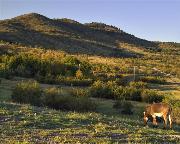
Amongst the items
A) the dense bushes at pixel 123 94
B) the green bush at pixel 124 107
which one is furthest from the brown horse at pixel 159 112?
the dense bushes at pixel 123 94

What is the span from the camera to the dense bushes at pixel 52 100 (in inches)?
1174

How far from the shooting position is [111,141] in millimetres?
15484

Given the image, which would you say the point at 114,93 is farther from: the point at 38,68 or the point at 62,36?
the point at 62,36

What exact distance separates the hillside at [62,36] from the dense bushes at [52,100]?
3041 inches

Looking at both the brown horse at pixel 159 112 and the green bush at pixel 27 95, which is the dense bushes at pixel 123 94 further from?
the brown horse at pixel 159 112

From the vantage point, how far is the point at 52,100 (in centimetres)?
3009

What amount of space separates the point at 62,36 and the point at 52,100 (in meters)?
104

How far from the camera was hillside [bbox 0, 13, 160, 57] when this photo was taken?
11756 cm

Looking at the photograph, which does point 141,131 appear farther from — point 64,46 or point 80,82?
point 64,46

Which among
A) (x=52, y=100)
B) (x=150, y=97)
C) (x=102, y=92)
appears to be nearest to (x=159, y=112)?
(x=52, y=100)

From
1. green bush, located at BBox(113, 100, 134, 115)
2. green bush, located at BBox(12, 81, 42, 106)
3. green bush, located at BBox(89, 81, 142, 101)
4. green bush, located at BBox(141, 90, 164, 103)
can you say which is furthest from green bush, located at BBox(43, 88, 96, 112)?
green bush, located at BBox(141, 90, 164, 103)

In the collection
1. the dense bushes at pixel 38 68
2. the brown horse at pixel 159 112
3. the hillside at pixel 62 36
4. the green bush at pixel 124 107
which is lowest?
the green bush at pixel 124 107

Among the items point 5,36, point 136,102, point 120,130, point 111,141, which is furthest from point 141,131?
point 5,36

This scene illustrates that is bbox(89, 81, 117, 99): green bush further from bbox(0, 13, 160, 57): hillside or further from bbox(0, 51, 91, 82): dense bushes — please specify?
bbox(0, 13, 160, 57): hillside
